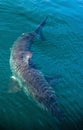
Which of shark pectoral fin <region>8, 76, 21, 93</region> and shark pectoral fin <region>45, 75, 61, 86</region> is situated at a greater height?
shark pectoral fin <region>45, 75, 61, 86</region>

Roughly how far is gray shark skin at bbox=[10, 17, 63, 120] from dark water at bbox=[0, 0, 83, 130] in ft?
0.75

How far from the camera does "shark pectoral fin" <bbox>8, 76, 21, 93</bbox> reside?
24.6 feet

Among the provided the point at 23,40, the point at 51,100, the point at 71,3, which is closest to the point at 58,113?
the point at 51,100

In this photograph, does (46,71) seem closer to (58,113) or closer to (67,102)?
(67,102)

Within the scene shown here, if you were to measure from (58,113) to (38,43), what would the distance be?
3987 millimetres

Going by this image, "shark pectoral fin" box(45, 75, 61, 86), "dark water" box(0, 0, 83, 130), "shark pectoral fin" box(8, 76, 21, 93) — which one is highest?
"shark pectoral fin" box(45, 75, 61, 86)

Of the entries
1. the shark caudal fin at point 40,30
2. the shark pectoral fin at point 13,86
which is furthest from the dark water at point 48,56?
the shark caudal fin at point 40,30

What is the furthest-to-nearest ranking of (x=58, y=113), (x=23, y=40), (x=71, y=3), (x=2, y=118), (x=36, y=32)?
(x=71, y=3) → (x=36, y=32) → (x=23, y=40) → (x=2, y=118) → (x=58, y=113)

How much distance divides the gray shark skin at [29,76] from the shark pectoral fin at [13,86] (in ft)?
0.29

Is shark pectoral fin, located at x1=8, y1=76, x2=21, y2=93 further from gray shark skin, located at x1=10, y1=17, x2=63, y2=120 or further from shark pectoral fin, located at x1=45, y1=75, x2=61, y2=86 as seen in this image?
shark pectoral fin, located at x1=45, y1=75, x2=61, y2=86

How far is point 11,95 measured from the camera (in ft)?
24.3

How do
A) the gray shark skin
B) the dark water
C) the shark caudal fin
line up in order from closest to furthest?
the gray shark skin, the dark water, the shark caudal fin

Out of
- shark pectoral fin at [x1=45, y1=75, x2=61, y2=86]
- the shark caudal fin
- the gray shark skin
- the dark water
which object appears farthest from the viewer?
the shark caudal fin

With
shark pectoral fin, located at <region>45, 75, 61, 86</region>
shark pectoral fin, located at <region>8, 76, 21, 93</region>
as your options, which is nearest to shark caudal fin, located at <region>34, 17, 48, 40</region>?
shark pectoral fin, located at <region>45, 75, 61, 86</region>
